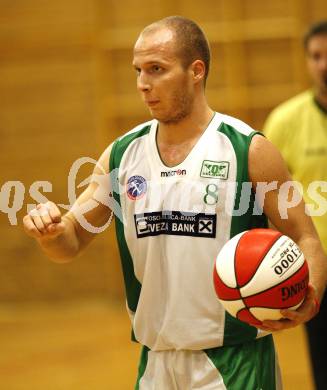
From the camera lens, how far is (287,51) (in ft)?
30.9

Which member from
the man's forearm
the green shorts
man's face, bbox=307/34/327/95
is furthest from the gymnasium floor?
the man's forearm

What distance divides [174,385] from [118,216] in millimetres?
764

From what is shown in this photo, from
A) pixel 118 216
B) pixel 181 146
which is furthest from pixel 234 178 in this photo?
pixel 118 216

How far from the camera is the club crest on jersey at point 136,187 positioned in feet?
11.8

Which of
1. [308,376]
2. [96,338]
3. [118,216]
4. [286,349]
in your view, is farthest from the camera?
[96,338]

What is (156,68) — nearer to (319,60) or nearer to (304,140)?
(304,140)

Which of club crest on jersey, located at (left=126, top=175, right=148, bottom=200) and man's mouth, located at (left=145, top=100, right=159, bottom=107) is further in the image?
club crest on jersey, located at (left=126, top=175, right=148, bottom=200)

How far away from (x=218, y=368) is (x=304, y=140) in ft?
7.77

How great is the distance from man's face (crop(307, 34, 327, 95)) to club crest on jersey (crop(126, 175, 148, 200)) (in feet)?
7.45

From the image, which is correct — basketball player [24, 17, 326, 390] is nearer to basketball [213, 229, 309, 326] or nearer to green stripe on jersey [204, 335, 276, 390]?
green stripe on jersey [204, 335, 276, 390]

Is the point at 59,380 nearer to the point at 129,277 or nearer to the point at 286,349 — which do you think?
the point at 286,349

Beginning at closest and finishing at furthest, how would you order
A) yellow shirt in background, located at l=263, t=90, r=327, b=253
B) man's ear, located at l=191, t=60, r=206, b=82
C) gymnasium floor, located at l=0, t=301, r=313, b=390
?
man's ear, located at l=191, t=60, r=206, b=82 → yellow shirt in background, located at l=263, t=90, r=327, b=253 → gymnasium floor, located at l=0, t=301, r=313, b=390

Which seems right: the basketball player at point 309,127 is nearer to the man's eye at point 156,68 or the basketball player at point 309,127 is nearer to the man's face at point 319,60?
the man's face at point 319,60

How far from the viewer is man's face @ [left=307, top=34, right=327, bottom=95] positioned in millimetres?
5461
